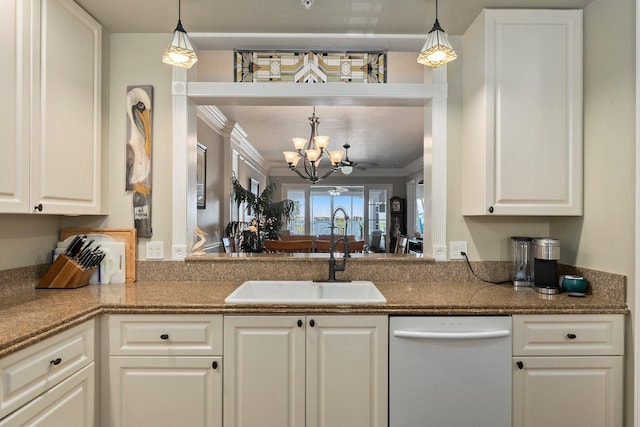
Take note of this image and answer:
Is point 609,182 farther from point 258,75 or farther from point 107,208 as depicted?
point 107,208

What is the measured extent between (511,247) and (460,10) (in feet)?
4.43

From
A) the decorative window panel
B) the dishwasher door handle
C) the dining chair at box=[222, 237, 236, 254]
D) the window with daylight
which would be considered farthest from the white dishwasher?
the window with daylight

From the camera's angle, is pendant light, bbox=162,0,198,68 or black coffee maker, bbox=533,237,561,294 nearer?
A: pendant light, bbox=162,0,198,68

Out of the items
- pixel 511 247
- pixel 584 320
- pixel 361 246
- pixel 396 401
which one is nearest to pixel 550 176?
pixel 511 247

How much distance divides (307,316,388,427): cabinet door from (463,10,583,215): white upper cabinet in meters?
0.90

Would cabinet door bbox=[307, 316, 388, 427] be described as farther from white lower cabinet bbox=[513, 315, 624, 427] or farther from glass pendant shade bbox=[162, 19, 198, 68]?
glass pendant shade bbox=[162, 19, 198, 68]

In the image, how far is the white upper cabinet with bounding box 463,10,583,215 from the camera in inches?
71.5

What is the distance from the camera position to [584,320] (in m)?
1.58

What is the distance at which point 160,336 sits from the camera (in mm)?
1553

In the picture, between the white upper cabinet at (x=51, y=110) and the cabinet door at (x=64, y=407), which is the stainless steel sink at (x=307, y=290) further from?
the white upper cabinet at (x=51, y=110)

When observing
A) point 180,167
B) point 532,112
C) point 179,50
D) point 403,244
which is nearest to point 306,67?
point 179,50

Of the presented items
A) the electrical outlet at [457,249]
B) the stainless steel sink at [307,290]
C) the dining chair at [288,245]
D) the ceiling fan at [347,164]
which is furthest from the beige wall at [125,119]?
the ceiling fan at [347,164]

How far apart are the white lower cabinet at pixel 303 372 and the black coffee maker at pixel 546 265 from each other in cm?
94

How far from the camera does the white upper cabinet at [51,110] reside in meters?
1.45
